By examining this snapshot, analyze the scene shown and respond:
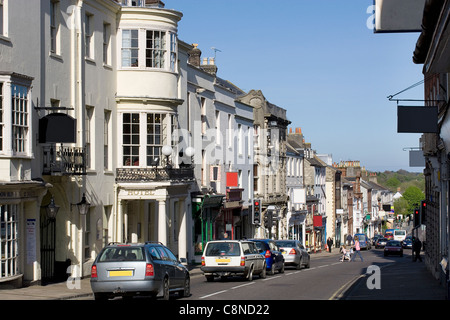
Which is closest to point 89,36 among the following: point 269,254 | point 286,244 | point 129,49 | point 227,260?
point 129,49

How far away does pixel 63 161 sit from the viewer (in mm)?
26250

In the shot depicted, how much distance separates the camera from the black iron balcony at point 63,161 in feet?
84.1

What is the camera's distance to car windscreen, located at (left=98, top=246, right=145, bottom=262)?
2009 centimetres

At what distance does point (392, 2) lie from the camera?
54.0 ft

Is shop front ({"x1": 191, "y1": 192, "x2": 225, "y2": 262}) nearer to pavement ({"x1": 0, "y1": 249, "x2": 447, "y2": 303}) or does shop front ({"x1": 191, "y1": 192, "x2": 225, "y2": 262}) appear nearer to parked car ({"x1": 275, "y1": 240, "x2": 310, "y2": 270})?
parked car ({"x1": 275, "y1": 240, "x2": 310, "y2": 270})

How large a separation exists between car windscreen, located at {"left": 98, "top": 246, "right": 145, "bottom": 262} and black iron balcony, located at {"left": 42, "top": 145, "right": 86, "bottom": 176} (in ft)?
20.2

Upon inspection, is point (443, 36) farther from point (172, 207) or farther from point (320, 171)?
point (320, 171)

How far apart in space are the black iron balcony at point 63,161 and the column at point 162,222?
5.36 metres

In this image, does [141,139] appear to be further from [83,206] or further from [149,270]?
[149,270]

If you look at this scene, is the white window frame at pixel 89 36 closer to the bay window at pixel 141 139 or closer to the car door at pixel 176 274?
the bay window at pixel 141 139

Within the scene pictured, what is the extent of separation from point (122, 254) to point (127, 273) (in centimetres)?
59

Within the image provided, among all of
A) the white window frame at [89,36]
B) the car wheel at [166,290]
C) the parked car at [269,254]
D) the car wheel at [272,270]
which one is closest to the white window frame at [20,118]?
the car wheel at [166,290]

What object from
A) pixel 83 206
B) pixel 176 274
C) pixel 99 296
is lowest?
pixel 99 296
